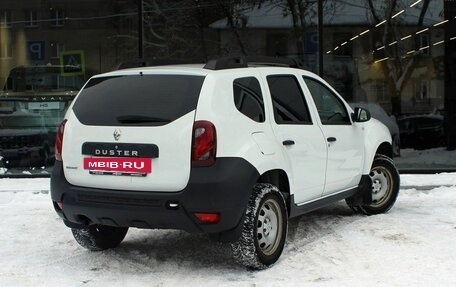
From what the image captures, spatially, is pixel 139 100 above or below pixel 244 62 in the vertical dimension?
below

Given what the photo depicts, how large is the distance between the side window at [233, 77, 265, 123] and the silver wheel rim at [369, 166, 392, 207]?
98.0 inches

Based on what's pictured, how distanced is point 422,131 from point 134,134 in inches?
282

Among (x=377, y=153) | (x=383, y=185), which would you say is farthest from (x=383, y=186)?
(x=377, y=153)

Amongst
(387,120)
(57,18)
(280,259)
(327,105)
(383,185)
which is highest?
(57,18)

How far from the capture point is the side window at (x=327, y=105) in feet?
19.2

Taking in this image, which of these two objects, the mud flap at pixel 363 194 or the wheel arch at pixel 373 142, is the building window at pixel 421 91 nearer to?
the wheel arch at pixel 373 142

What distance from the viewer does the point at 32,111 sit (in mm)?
10289

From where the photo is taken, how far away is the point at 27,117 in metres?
10.3

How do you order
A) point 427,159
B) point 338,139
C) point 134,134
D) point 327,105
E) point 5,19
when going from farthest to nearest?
point 5,19
point 427,159
point 327,105
point 338,139
point 134,134

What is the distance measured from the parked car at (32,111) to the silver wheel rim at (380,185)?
5840 mm

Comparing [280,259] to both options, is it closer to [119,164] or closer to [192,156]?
[192,156]

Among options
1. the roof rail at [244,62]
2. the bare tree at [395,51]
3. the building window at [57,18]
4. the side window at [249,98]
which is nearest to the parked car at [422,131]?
the bare tree at [395,51]

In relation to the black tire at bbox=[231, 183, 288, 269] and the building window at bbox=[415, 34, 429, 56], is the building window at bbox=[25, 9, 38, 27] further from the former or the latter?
the black tire at bbox=[231, 183, 288, 269]

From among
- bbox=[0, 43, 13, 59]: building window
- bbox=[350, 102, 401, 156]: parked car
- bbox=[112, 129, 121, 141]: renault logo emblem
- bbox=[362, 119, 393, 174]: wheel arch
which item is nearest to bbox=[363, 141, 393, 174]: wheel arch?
bbox=[362, 119, 393, 174]: wheel arch
